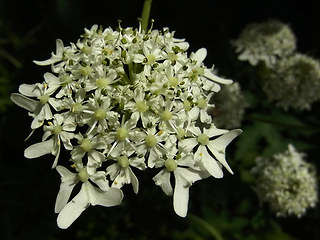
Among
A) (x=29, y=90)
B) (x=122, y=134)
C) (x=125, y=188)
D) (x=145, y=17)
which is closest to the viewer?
(x=122, y=134)

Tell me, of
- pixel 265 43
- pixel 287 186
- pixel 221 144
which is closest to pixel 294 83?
pixel 265 43

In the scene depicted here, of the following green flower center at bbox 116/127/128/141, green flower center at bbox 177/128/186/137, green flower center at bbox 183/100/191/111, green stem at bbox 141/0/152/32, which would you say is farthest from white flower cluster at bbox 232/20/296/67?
green flower center at bbox 116/127/128/141

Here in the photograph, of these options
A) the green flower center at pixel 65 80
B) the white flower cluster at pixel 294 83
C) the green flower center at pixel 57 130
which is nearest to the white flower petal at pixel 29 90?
the green flower center at pixel 65 80

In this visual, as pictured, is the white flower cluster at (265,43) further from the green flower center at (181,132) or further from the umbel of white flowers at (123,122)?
the green flower center at (181,132)

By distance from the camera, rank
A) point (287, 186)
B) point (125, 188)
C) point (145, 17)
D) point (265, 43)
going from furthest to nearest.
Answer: point (265, 43) → point (287, 186) → point (125, 188) → point (145, 17)

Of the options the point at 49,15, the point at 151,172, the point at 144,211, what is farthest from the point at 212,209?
the point at 49,15

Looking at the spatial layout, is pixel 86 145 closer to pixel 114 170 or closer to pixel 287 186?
pixel 114 170

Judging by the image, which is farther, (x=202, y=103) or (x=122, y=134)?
(x=202, y=103)
